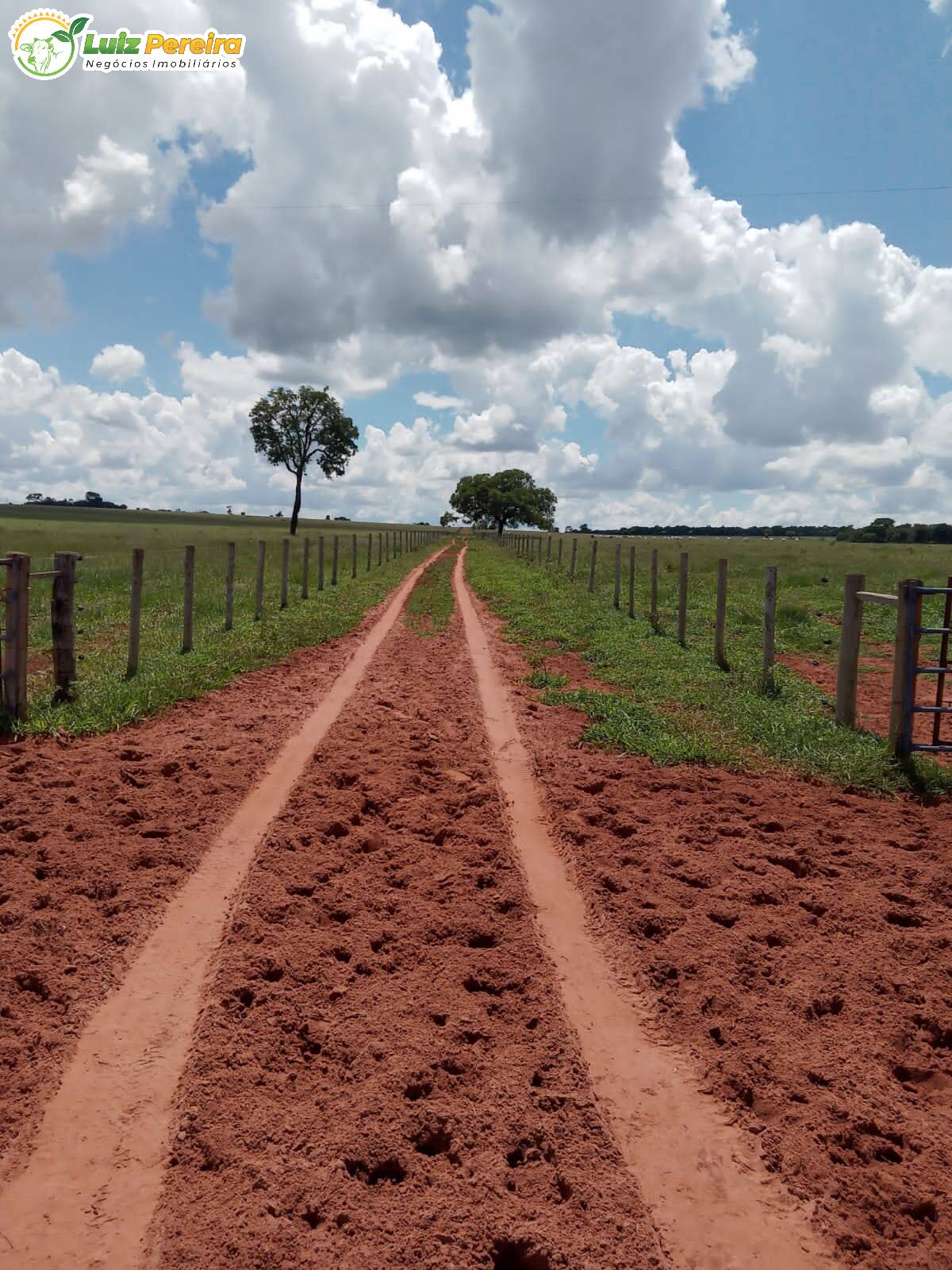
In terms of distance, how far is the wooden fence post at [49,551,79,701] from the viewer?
9336 mm

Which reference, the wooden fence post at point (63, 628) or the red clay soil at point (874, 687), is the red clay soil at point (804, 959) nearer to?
the red clay soil at point (874, 687)

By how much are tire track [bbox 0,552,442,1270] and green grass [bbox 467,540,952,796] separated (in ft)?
15.4

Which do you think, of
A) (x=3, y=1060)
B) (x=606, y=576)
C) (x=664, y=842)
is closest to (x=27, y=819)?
(x=3, y=1060)

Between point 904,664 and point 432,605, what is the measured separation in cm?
1383

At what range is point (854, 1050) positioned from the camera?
3.72m

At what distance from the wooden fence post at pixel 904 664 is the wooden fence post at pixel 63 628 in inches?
319

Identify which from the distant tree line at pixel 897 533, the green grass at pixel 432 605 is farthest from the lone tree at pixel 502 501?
the green grass at pixel 432 605

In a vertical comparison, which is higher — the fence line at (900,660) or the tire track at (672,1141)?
the fence line at (900,660)

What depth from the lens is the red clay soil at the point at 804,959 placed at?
121 inches

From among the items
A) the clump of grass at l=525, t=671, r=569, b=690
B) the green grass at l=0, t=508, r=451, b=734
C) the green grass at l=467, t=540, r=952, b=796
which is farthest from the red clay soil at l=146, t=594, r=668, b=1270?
the clump of grass at l=525, t=671, r=569, b=690

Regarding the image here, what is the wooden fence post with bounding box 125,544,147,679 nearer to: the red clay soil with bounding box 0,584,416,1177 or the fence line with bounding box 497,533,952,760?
the red clay soil with bounding box 0,584,416,1177

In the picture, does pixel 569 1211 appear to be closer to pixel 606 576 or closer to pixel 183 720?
pixel 183 720

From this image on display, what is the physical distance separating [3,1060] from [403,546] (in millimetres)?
56921

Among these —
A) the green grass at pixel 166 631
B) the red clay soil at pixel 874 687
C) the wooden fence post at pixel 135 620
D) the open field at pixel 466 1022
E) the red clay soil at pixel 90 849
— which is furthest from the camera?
the wooden fence post at pixel 135 620
